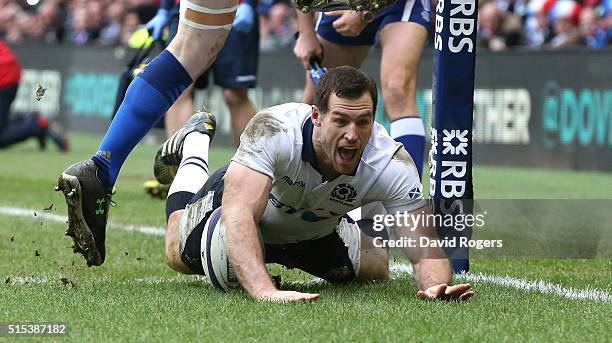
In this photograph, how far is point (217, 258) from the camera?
513 cm

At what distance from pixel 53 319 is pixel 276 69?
1264cm

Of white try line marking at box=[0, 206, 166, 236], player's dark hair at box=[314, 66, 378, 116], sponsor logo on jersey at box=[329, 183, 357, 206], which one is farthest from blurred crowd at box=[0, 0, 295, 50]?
player's dark hair at box=[314, 66, 378, 116]

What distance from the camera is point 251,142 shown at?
494 centimetres

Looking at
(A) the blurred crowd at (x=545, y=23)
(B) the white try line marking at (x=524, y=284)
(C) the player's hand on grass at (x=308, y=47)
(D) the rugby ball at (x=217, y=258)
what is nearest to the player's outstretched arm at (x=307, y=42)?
(C) the player's hand on grass at (x=308, y=47)

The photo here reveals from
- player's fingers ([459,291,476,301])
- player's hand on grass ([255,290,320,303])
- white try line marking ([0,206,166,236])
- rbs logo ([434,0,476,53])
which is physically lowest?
white try line marking ([0,206,166,236])

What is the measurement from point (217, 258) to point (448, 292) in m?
0.95

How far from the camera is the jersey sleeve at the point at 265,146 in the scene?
490cm

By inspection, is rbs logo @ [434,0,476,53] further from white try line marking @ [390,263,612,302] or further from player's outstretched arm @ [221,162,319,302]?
player's outstretched arm @ [221,162,319,302]

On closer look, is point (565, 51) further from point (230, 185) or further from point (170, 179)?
point (230, 185)

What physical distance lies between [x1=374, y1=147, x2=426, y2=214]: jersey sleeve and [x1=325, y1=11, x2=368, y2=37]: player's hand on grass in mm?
1999

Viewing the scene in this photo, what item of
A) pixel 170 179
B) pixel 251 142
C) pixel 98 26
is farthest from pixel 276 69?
pixel 251 142

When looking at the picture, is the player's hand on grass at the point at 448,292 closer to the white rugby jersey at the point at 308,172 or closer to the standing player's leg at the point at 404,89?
the white rugby jersey at the point at 308,172

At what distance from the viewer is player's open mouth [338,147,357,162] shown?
4836 millimetres

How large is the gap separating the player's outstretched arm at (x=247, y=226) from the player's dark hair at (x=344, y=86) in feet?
1.20
